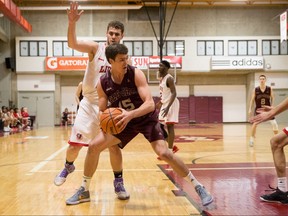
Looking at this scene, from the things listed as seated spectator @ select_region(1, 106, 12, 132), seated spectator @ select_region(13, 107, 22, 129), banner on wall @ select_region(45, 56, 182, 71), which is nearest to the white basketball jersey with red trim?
seated spectator @ select_region(1, 106, 12, 132)

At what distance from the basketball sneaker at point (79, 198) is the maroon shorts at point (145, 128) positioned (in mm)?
805

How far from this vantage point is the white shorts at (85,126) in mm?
5066

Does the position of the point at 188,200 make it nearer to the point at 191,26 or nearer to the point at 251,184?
the point at 251,184

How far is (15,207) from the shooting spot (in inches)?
175

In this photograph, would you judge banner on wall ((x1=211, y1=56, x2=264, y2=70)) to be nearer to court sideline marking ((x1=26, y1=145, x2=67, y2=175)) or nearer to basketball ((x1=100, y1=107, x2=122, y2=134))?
court sideline marking ((x1=26, y1=145, x2=67, y2=175))

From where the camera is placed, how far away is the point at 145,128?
446cm

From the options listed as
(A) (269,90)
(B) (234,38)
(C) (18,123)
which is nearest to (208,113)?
(B) (234,38)

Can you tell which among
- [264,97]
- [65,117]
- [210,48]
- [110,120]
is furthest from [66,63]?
[110,120]

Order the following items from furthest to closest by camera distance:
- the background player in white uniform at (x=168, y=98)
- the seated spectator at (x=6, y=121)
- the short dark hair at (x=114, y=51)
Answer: the seated spectator at (x=6, y=121)
the background player in white uniform at (x=168, y=98)
the short dark hair at (x=114, y=51)

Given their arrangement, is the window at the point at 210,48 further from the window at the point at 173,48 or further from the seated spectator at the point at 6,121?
the seated spectator at the point at 6,121

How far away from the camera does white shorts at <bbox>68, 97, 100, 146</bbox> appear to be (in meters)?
5.07

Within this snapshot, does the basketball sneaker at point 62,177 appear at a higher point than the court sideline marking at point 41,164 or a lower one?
higher

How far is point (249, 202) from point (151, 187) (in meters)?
1.54

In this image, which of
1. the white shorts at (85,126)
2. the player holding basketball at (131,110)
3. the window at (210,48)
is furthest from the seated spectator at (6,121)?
the player holding basketball at (131,110)
